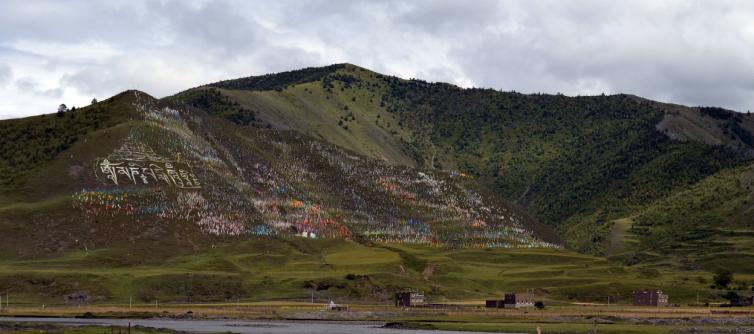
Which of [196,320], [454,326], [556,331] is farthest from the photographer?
[196,320]

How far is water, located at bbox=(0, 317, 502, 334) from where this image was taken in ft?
545

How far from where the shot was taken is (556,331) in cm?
16188

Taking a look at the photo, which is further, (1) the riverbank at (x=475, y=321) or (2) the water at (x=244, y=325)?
(1) the riverbank at (x=475, y=321)

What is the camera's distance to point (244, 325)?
177875 mm

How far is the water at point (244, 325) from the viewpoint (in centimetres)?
16618

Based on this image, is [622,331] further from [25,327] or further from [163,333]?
[25,327]

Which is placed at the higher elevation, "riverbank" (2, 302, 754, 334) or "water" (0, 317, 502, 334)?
"riverbank" (2, 302, 754, 334)

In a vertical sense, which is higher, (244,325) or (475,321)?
(475,321)

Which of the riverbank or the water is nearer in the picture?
the water

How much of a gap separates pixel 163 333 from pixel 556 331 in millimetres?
51862

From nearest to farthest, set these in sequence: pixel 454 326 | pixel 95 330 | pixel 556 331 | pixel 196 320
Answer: pixel 95 330, pixel 556 331, pixel 454 326, pixel 196 320

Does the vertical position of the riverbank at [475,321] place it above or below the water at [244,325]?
above

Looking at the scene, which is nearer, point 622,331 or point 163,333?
point 163,333

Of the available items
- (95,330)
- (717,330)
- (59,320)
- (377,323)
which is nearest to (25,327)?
(95,330)
